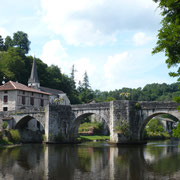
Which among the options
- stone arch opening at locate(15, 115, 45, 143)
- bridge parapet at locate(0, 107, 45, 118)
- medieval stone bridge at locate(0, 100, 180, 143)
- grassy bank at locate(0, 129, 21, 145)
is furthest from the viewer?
stone arch opening at locate(15, 115, 45, 143)

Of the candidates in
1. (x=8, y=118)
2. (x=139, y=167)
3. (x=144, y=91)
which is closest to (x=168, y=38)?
(x=139, y=167)

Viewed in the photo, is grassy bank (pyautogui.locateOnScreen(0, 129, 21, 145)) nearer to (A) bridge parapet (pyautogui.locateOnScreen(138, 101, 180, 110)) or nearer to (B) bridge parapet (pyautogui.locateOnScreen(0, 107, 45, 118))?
(B) bridge parapet (pyautogui.locateOnScreen(0, 107, 45, 118))

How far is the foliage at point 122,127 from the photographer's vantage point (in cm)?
3044

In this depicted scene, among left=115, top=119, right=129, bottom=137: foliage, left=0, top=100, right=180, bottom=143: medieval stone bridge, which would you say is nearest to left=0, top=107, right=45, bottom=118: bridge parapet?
left=0, top=100, right=180, bottom=143: medieval stone bridge

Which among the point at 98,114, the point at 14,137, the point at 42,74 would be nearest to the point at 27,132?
the point at 14,137

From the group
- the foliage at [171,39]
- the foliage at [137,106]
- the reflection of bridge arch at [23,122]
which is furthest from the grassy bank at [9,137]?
the foliage at [171,39]

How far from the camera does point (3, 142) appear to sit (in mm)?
31594

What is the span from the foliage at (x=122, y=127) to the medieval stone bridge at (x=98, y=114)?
118mm

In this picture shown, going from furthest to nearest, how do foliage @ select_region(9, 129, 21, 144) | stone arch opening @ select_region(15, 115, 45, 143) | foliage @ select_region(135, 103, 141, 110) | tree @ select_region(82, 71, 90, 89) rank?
tree @ select_region(82, 71, 90, 89) → stone arch opening @ select_region(15, 115, 45, 143) → foliage @ select_region(9, 129, 21, 144) → foliage @ select_region(135, 103, 141, 110)

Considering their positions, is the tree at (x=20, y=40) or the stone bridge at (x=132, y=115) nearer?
the stone bridge at (x=132, y=115)

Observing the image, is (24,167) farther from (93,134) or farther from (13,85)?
(93,134)

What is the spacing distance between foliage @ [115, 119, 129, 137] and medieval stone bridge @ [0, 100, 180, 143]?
0.39ft

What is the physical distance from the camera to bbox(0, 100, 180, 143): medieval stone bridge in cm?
3023

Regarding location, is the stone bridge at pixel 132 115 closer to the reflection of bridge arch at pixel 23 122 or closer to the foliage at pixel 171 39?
the reflection of bridge arch at pixel 23 122
